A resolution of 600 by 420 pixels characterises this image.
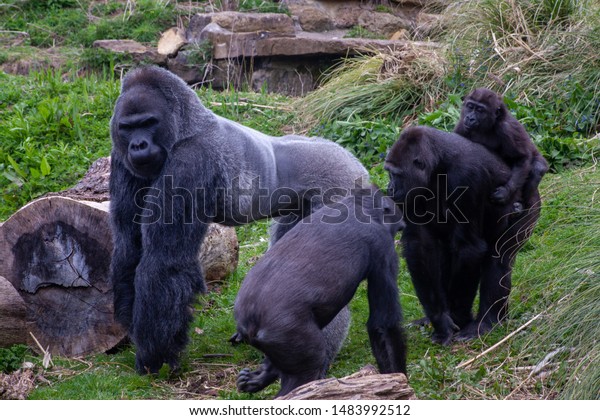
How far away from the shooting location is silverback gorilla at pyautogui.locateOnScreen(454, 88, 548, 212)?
4512 mm

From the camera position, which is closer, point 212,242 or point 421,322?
point 421,322

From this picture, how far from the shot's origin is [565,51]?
7.53 meters

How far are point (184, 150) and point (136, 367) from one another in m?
1.19

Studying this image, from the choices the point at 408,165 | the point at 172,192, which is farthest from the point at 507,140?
the point at 172,192

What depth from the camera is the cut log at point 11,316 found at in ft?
13.9

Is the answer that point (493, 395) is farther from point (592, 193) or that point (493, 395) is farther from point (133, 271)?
point (133, 271)

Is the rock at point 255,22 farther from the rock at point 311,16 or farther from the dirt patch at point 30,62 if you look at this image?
the dirt patch at point 30,62

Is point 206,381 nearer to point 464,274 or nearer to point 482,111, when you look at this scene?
point 464,274

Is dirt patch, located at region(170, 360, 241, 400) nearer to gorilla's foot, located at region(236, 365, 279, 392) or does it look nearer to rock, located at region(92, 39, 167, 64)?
gorilla's foot, located at region(236, 365, 279, 392)

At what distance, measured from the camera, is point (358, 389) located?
316 centimetres

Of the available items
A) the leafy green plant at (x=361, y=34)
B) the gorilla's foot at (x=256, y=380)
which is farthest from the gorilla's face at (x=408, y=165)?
the leafy green plant at (x=361, y=34)

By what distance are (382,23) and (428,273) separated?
25.6 feet

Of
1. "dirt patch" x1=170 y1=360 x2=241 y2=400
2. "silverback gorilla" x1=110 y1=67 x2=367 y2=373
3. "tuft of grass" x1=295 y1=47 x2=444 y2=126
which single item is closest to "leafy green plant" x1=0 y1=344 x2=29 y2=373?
"silverback gorilla" x1=110 y1=67 x2=367 y2=373

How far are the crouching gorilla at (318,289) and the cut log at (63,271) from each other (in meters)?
1.19
